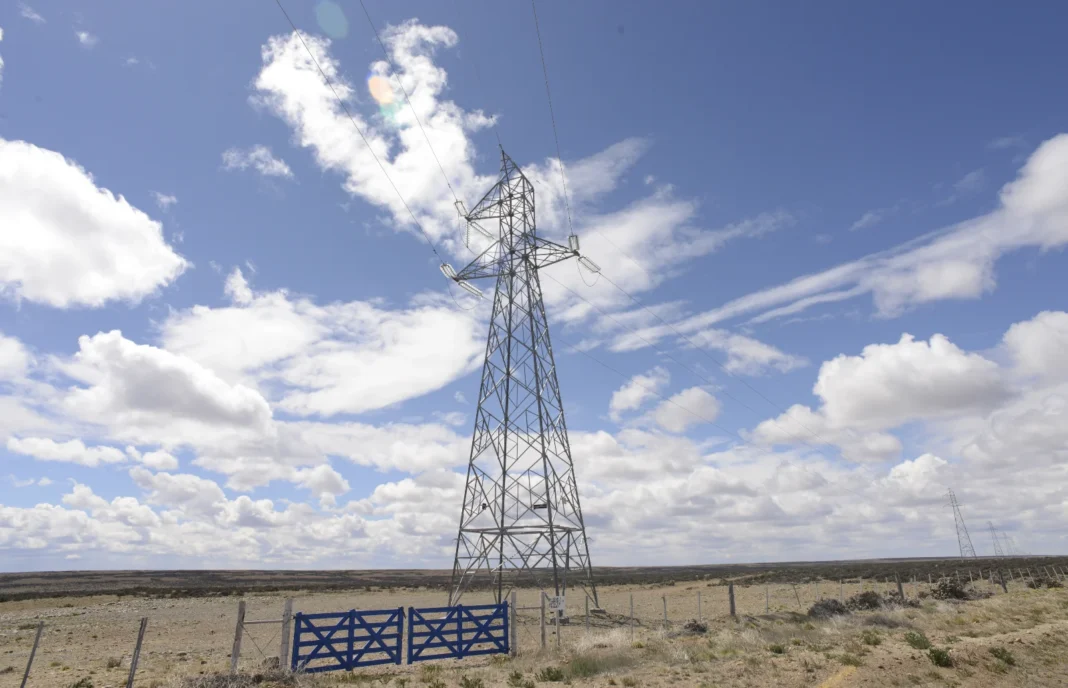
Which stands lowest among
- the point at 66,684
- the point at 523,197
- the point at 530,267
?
the point at 66,684

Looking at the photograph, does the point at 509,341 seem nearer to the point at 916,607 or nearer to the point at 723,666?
the point at 723,666

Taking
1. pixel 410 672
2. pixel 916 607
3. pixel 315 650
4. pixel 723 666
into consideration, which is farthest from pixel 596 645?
pixel 916 607

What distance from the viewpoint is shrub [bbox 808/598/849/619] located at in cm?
3039

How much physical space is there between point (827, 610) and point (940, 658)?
48.6 feet

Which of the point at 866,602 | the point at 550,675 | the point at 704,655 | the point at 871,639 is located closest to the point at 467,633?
the point at 550,675

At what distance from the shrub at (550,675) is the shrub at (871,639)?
10.5 m

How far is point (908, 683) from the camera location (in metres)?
15.9

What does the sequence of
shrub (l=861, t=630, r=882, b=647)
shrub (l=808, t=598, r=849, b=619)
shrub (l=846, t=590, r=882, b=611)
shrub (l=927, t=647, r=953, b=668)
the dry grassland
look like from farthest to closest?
shrub (l=846, t=590, r=882, b=611) < shrub (l=808, t=598, r=849, b=619) < shrub (l=861, t=630, r=882, b=647) < shrub (l=927, t=647, r=953, b=668) < the dry grassland

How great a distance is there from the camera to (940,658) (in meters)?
17.6

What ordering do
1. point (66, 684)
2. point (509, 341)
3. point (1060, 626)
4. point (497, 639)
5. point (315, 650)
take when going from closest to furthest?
point (315, 650), point (66, 684), point (497, 639), point (1060, 626), point (509, 341)

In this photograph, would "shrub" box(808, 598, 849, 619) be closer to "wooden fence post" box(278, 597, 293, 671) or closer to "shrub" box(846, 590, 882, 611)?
"shrub" box(846, 590, 882, 611)

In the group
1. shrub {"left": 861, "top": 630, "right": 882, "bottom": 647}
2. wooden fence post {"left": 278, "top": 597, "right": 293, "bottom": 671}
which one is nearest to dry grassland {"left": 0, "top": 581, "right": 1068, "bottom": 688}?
shrub {"left": 861, "top": 630, "right": 882, "bottom": 647}

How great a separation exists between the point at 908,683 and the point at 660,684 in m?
6.16

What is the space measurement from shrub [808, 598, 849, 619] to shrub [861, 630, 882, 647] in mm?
8224
